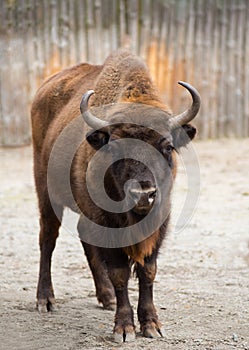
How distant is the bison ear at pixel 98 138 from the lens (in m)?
5.14

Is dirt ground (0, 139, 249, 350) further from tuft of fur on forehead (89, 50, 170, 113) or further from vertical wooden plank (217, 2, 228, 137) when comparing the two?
vertical wooden plank (217, 2, 228, 137)

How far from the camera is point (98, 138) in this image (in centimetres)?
516

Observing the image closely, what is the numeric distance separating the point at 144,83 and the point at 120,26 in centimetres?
976

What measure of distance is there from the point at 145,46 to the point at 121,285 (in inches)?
408

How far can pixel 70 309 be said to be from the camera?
19.9 feet

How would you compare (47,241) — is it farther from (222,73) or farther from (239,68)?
(239,68)

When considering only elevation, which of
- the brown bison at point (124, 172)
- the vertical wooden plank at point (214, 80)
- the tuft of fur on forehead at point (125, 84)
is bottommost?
the vertical wooden plank at point (214, 80)

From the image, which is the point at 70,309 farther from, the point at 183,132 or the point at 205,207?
the point at 205,207

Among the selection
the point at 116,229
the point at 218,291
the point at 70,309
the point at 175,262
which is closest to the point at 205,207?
the point at 175,262

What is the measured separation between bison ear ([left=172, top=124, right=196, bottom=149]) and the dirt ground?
4.45 ft

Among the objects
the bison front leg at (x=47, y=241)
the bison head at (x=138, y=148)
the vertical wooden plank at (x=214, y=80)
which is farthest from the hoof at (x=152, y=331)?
the vertical wooden plank at (x=214, y=80)

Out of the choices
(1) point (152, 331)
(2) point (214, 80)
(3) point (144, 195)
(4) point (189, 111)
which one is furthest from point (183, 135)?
(2) point (214, 80)

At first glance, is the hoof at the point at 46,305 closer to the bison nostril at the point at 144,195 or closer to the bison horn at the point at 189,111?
the bison nostril at the point at 144,195

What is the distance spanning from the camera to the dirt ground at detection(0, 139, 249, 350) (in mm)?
5207
